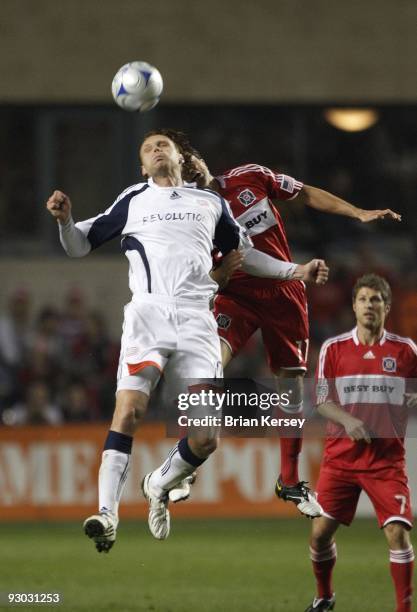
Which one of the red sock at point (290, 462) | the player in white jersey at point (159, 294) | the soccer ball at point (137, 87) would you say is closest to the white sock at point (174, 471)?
the player in white jersey at point (159, 294)

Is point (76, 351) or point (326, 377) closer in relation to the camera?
point (326, 377)

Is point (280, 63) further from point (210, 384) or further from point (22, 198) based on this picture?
point (210, 384)

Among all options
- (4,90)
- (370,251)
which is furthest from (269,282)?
(4,90)

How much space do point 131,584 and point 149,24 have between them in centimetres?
861

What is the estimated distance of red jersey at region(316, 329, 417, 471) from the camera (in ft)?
25.6

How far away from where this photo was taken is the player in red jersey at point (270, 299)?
8.31 meters

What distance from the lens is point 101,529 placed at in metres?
6.57

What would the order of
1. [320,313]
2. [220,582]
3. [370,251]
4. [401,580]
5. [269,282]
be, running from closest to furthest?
[401,580] < [269,282] < [220,582] < [320,313] < [370,251]

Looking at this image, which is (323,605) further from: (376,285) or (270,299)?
(376,285)

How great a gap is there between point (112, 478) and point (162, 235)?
51.9 inches

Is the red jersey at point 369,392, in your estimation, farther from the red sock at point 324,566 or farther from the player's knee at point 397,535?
the red sock at point 324,566

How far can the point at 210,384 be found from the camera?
7168 millimetres

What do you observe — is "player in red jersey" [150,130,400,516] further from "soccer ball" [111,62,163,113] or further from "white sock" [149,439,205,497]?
"white sock" [149,439,205,497]

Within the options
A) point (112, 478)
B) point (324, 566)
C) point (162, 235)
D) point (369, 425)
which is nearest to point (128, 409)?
point (112, 478)
